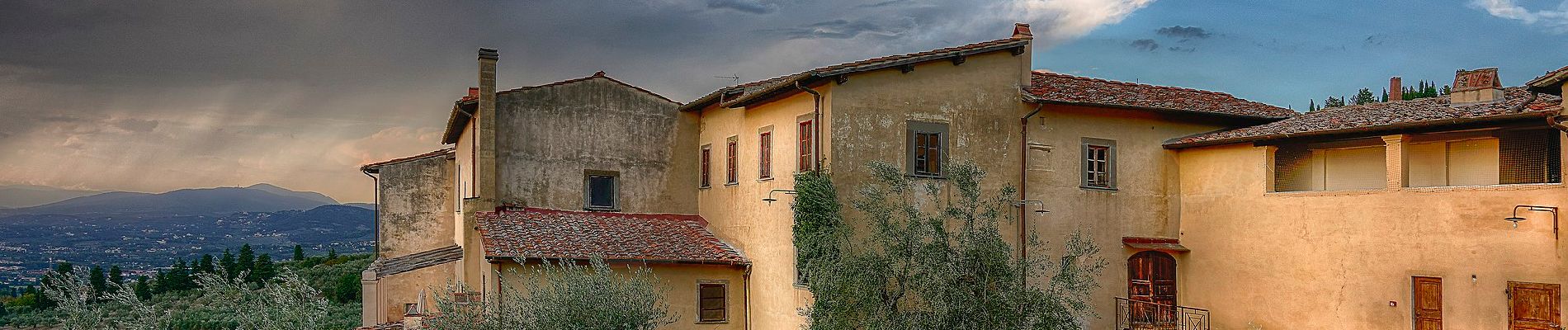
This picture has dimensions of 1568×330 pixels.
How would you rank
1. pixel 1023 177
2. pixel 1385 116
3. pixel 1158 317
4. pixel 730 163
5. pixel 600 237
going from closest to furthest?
pixel 1385 116, pixel 1023 177, pixel 1158 317, pixel 600 237, pixel 730 163

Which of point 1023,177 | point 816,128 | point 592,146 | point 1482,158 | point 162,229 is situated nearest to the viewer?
point 1482,158

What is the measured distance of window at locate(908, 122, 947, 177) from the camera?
18.7 meters

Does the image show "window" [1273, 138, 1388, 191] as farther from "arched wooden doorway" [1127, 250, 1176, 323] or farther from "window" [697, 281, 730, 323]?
"window" [697, 281, 730, 323]

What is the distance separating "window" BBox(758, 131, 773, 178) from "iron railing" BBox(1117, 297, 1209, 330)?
702cm

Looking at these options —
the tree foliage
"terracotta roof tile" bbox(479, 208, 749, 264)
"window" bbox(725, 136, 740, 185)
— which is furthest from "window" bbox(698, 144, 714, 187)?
the tree foliage

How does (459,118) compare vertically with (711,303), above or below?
above

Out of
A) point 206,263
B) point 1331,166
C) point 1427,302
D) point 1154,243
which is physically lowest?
point 206,263

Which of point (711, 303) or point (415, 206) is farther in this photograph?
point (415, 206)

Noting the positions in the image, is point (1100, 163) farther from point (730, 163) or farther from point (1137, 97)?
point (730, 163)

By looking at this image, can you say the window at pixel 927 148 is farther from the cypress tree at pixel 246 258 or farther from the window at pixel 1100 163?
the cypress tree at pixel 246 258

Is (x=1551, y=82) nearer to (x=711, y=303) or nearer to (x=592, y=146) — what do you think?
(x=711, y=303)

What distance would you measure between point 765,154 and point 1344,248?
10.0 meters

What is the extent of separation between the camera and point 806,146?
1900cm

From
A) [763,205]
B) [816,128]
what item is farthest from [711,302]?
[816,128]
